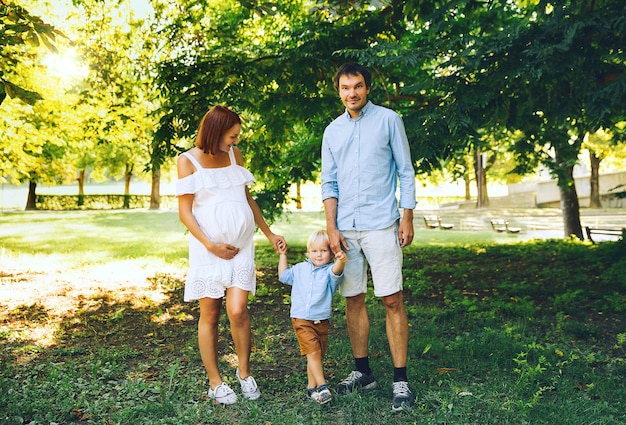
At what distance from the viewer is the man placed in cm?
391

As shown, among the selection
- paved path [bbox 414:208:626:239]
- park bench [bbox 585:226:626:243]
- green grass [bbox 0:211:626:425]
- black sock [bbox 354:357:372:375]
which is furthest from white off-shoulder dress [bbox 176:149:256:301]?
paved path [bbox 414:208:626:239]

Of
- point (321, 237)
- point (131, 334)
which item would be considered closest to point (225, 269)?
point (321, 237)

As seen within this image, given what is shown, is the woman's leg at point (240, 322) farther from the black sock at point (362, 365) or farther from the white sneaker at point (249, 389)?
the black sock at point (362, 365)

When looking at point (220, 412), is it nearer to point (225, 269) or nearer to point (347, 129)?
point (225, 269)

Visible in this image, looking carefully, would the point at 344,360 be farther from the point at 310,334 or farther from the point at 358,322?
the point at 310,334

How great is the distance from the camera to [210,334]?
13.4ft

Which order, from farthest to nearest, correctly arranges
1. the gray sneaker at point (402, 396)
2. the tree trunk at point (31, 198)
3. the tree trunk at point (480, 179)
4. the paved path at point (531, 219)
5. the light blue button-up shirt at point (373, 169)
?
the tree trunk at point (31, 198)
the tree trunk at point (480, 179)
the paved path at point (531, 219)
the light blue button-up shirt at point (373, 169)
the gray sneaker at point (402, 396)

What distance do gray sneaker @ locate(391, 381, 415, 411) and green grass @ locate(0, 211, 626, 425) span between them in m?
0.07

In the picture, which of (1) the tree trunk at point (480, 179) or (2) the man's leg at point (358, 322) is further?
(1) the tree trunk at point (480, 179)

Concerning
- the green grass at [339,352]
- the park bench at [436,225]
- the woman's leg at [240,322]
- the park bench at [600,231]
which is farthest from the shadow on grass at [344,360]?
the park bench at [436,225]

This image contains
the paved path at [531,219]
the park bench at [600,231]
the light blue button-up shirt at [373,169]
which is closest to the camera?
the light blue button-up shirt at [373,169]

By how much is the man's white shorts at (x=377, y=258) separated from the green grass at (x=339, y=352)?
79cm

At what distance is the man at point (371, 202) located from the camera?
12.8 ft

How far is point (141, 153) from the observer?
39.3 metres
